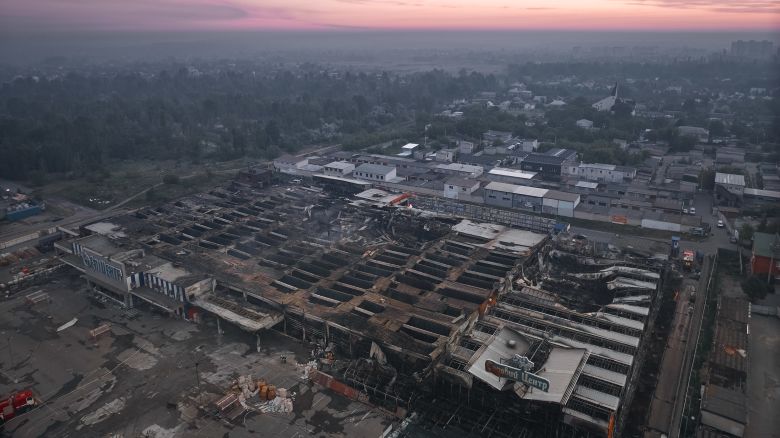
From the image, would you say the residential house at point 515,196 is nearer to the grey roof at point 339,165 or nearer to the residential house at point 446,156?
the residential house at point 446,156

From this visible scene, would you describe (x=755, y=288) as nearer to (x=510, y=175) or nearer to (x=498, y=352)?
(x=498, y=352)

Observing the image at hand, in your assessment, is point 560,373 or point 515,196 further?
point 515,196

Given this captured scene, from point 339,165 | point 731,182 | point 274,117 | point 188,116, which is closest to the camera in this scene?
point 731,182

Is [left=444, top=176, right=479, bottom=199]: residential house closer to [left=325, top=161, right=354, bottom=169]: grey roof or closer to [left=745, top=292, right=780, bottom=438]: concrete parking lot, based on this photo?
[left=325, top=161, right=354, bottom=169]: grey roof

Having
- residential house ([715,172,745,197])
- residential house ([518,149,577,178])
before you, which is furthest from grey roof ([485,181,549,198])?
residential house ([715,172,745,197])

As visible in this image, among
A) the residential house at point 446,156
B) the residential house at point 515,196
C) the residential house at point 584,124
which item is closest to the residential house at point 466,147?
the residential house at point 446,156

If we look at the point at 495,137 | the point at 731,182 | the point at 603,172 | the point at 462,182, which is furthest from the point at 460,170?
the point at 731,182
